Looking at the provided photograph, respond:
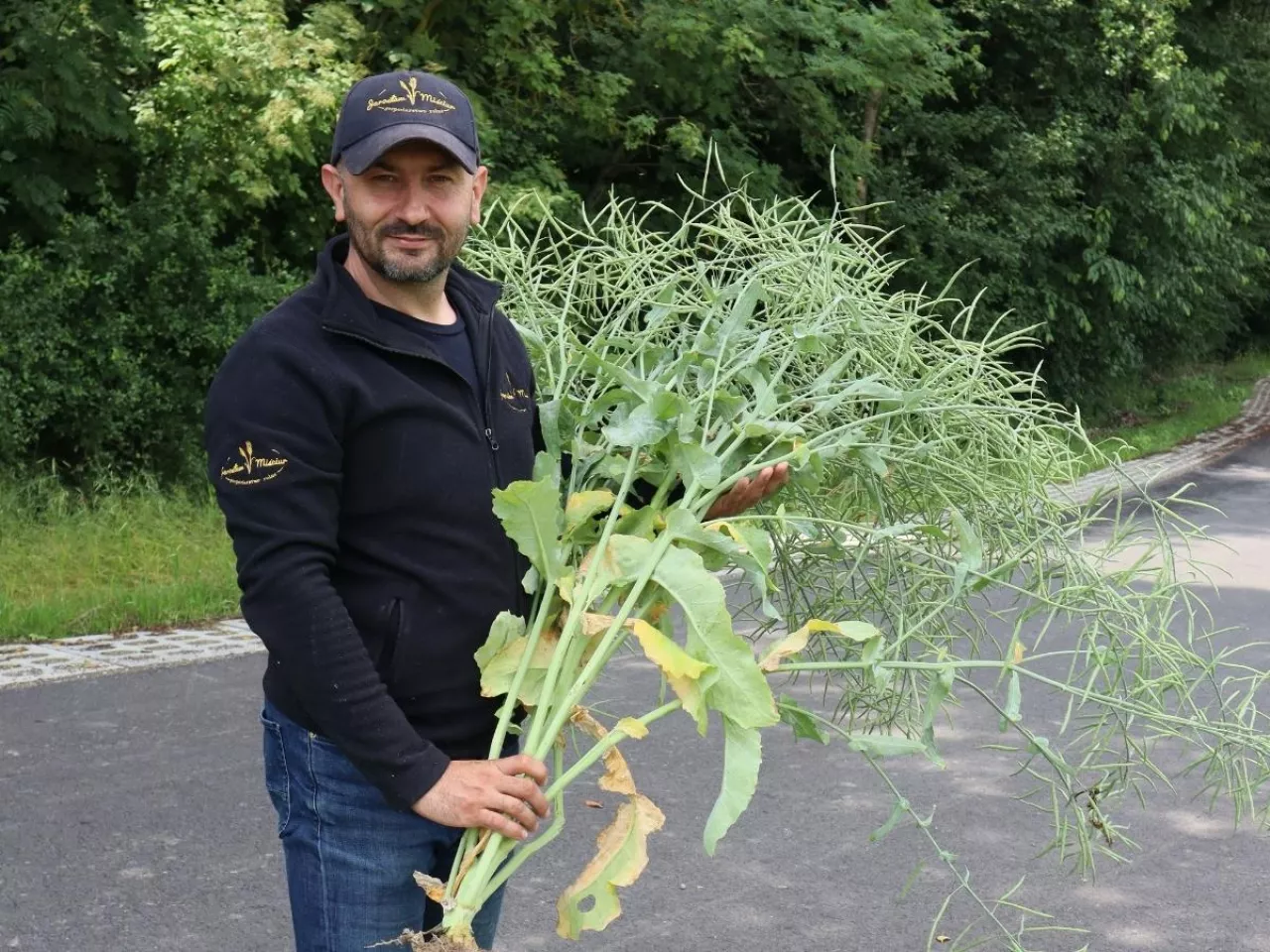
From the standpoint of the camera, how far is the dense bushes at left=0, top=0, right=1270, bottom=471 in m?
10.0

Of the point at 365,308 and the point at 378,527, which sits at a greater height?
the point at 365,308

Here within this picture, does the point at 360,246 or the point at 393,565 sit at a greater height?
the point at 360,246

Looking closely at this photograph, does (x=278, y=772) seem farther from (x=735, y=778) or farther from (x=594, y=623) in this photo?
(x=735, y=778)

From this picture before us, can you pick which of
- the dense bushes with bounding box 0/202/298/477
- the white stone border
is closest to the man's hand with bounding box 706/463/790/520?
the white stone border

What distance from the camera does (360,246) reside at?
2.39 meters

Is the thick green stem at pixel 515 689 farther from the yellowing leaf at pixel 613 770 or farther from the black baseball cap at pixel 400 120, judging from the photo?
the black baseball cap at pixel 400 120

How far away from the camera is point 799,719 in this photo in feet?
8.18

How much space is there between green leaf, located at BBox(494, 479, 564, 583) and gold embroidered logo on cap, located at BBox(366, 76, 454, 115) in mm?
571

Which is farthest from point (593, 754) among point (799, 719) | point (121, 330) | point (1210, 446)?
point (1210, 446)

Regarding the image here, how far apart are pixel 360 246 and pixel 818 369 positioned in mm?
1044

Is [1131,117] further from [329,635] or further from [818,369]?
[329,635]

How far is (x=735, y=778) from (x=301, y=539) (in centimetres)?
69

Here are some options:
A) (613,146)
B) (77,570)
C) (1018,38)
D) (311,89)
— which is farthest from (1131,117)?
(77,570)

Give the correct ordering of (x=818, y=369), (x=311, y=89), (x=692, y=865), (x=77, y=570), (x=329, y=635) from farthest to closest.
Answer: (x=311, y=89) → (x=77, y=570) → (x=692, y=865) → (x=818, y=369) → (x=329, y=635)
